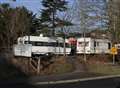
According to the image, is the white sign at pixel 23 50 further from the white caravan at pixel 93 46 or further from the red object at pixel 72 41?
the red object at pixel 72 41

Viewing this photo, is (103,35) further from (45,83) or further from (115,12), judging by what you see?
(45,83)

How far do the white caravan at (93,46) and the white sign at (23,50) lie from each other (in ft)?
77.6

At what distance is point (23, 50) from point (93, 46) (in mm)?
25910

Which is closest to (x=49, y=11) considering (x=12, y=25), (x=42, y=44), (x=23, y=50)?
(x=12, y=25)

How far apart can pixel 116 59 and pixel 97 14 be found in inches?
297

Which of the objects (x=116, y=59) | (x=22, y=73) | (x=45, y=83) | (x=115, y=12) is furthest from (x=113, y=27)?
(x=45, y=83)

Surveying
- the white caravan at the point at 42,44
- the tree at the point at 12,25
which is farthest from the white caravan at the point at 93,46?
the tree at the point at 12,25

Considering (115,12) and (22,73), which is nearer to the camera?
(22,73)

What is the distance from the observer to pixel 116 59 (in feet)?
185

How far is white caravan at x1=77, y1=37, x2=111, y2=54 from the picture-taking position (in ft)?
202

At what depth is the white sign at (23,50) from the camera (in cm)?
3747

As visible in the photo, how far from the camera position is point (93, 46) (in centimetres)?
6216

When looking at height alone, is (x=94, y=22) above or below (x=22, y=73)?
above

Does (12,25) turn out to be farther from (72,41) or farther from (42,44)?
(72,41)
